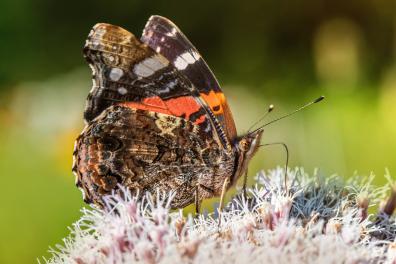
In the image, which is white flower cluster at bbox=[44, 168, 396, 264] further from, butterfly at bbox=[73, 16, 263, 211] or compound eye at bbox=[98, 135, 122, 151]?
compound eye at bbox=[98, 135, 122, 151]

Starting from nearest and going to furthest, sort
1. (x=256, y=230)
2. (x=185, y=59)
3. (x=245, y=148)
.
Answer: (x=256, y=230), (x=245, y=148), (x=185, y=59)

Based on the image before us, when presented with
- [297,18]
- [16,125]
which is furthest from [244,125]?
[297,18]

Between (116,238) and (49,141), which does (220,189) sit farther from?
(49,141)

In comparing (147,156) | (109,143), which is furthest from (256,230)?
(109,143)

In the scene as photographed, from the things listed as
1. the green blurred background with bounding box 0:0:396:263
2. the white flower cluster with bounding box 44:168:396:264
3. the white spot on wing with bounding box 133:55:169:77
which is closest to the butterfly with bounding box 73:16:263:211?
the white spot on wing with bounding box 133:55:169:77

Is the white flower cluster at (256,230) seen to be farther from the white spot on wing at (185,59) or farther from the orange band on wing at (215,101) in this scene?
the white spot on wing at (185,59)

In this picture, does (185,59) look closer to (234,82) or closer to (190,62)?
(190,62)
